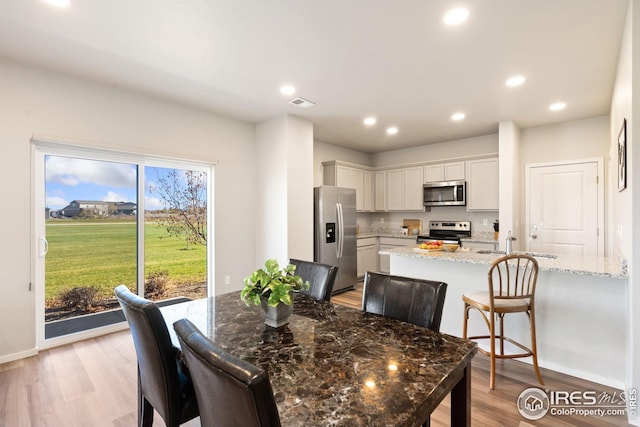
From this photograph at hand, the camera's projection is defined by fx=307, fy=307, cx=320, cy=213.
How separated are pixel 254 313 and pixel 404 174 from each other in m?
4.96

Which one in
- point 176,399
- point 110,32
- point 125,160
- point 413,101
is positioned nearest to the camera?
point 176,399

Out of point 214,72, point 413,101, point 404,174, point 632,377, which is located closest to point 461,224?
point 404,174

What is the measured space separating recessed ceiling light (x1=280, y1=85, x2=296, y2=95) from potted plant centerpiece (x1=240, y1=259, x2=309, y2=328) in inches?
93.1

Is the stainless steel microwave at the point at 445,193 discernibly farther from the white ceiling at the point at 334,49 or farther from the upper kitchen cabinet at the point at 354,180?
the white ceiling at the point at 334,49

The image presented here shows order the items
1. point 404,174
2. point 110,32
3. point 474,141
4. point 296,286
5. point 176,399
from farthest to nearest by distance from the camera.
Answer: point 404,174 → point 474,141 → point 110,32 → point 296,286 → point 176,399

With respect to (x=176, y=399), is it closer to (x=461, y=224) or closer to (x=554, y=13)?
(x=554, y=13)

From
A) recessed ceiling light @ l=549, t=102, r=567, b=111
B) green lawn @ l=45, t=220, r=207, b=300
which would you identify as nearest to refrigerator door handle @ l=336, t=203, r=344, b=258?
green lawn @ l=45, t=220, r=207, b=300

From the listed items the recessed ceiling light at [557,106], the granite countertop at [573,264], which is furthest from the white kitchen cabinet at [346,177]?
the recessed ceiling light at [557,106]

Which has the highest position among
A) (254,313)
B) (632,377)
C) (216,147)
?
(216,147)

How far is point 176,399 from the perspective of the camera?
1.32 m

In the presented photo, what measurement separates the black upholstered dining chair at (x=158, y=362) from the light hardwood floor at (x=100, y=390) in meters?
0.72

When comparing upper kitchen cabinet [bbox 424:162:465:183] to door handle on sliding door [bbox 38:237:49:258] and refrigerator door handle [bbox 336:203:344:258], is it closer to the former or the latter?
refrigerator door handle [bbox 336:203:344:258]

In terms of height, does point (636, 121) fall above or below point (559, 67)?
below

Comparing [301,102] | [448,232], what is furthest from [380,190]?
[301,102]
